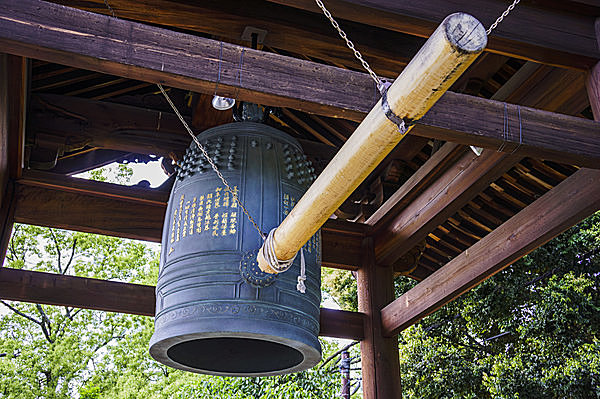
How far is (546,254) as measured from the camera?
7238mm

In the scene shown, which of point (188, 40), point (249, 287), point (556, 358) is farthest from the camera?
point (556, 358)

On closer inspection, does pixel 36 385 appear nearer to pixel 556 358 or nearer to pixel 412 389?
pixel 412 389

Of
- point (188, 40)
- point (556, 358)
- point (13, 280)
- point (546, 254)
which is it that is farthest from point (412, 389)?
point (188, 40)

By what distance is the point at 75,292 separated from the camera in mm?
3898

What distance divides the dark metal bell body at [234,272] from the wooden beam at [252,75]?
2.05 ft

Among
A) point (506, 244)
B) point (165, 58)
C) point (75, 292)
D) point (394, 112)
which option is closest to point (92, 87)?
point (75, 292)

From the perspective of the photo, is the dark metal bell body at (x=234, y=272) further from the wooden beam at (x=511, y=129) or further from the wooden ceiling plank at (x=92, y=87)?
the wooden ceiling plank at (x=92, y=87)

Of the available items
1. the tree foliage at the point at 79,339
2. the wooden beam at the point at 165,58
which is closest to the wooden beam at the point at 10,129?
the wooden beam at the point at 165,58

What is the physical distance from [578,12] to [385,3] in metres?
0.94

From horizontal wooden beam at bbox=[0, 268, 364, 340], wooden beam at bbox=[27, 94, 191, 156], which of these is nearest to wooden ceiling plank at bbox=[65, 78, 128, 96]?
wooden beam at bbox=[27, 94, 191, 156]

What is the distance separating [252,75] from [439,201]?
7.05 feet

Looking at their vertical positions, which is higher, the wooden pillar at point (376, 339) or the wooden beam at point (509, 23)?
the wooden beam at point (509, 23)

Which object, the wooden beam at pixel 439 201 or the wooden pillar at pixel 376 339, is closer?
the wooden beam at pixel 439 201

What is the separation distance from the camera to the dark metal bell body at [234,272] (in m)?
2.35
